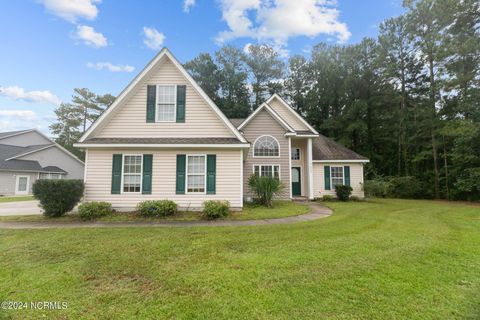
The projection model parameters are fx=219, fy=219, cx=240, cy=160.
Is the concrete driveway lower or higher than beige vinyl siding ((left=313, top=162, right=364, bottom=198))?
lower

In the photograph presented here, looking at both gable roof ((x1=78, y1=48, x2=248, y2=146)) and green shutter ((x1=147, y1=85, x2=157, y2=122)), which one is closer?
gable roof ((x1=78, y1=48, x2=248, y2=146))

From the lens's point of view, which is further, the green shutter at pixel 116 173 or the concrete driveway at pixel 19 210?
the concrete driveway at pixel 19 210

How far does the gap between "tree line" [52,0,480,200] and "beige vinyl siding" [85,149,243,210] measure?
1752cm

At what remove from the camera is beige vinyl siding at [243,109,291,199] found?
15656mm

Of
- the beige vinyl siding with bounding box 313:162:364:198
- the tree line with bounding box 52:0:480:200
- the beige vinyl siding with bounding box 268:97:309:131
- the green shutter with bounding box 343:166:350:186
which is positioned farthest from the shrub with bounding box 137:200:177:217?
the tree line with bounding box 52:0:480:200

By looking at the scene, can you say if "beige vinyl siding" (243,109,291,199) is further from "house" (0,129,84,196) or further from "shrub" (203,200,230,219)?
"house" (0,129,84,196)

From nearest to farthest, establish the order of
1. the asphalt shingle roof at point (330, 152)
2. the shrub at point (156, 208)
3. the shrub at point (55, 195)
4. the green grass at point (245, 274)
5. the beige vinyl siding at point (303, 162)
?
the green grass at point (245, 274) → the shrub at point (55, 195) → the shrub at point (156, 208) → the beige vinyl siding at point (303, 162) → the asphalt shingle roof at point (330, 152)

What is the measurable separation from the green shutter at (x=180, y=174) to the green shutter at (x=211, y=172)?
120 cm

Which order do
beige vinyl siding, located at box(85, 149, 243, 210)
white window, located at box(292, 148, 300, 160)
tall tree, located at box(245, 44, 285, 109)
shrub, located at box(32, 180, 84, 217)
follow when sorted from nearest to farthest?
shrub, located at box(32, 180, 84, 217) → beige vinyl siding, located at box(85, 149, 243, 210) → white window, located at box(292, 148, 300, 160) → tall tree, located at box(245, 44, 285, 109)

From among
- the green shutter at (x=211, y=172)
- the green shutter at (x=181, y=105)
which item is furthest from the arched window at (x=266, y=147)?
the green shutter at (x=181, y=105)

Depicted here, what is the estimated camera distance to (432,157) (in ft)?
70.0

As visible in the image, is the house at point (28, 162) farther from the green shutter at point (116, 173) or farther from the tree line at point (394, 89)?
the green shutter at point (116, 173)

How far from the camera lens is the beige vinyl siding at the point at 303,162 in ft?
56.5

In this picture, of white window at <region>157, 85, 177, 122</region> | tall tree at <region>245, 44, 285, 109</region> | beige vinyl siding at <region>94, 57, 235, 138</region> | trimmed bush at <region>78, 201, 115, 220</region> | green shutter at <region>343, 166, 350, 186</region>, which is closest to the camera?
trimmed bush at <region>78, 201, 115, 220</region>
